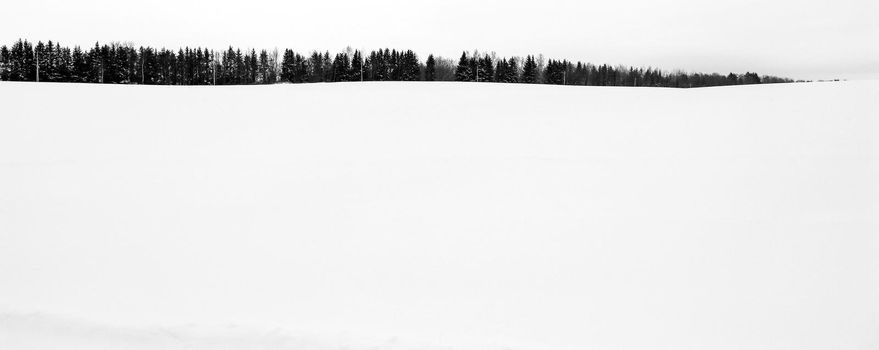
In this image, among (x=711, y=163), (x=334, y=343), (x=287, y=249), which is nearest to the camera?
(x=334, y=343)

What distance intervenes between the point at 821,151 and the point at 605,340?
8.04 meters

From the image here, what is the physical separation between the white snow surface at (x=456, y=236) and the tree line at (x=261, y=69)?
53.4m

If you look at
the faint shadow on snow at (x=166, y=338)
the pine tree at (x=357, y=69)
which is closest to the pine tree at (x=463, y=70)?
the pine tree at (x=357, y=69)

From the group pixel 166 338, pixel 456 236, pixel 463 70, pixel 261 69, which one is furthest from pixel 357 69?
pixel 166 338

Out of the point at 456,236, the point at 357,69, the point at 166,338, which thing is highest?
the point at 357,69

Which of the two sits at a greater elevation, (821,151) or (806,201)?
(821,151)

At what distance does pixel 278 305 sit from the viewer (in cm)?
534

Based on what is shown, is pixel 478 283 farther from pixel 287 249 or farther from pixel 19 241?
pixel 19 241

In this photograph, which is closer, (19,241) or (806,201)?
(19,241)

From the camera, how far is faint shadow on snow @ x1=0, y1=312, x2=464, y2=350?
4.61 meters

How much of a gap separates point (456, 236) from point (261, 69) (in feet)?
328

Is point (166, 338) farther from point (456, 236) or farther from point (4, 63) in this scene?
point (4, 63)

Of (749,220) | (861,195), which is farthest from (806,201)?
(749,220)

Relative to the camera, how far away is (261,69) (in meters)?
98.6
